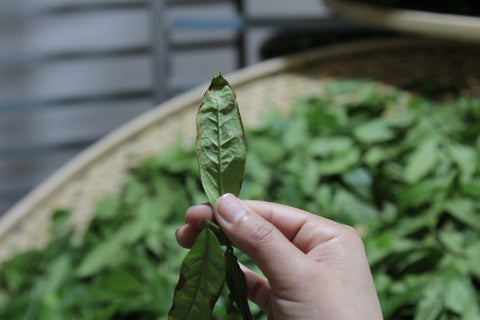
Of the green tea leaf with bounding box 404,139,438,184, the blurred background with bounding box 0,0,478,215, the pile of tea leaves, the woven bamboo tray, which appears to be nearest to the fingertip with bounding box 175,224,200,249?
the pile of tea leaves

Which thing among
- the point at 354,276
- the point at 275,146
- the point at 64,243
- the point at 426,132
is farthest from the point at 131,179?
the point at 354,276

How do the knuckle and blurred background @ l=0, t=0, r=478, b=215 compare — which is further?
blurred background @ l=0, t=0, r=478, b=215

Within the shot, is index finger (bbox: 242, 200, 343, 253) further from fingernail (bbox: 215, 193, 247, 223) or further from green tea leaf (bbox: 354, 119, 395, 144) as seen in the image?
green tea leaf (bbox: 354, 119, 395, 144)

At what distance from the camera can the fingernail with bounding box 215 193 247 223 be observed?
0.29 meters

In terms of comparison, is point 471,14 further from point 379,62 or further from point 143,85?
point 143,85

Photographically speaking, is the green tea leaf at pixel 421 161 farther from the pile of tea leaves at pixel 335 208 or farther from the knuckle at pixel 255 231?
the knuckle at pixel 255 231

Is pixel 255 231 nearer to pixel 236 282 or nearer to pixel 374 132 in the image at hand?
pixel 236 282

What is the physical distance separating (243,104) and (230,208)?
729 mm

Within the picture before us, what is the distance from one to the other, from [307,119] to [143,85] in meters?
1.11

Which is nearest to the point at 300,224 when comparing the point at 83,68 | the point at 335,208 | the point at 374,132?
the point at 335,208

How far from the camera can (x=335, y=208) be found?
0.74 meters

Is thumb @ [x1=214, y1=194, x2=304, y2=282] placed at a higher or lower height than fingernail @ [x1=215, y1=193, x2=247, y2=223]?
lower

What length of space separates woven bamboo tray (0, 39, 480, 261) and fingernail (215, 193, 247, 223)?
2.21ft

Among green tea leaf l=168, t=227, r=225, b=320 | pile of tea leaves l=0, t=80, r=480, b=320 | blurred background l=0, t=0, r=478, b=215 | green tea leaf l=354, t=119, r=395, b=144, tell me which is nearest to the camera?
green tea leaf l=168, t=227, r=225, b=320
